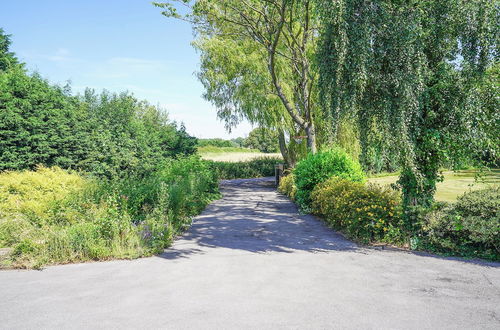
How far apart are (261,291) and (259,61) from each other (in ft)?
46.8

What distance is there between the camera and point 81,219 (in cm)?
759

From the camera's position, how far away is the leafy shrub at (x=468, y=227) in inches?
237

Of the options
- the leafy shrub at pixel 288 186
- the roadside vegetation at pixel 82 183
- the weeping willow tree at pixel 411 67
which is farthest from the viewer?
the leafy shrub at pixel 288 186

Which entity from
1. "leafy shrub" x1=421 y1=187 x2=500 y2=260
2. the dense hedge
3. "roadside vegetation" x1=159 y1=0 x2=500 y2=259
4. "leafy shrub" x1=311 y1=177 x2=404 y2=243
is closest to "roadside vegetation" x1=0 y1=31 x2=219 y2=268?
"leafy shrub" x1=311 y1=177 x2=404 y2=243

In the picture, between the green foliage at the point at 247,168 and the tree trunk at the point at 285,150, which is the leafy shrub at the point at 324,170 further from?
the green foliage at the point at 247,168

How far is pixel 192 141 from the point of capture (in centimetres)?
2164

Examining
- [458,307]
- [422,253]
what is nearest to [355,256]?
[422,253]

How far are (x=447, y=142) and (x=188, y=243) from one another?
19.6ft

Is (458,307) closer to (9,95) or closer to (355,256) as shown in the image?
(355,256)

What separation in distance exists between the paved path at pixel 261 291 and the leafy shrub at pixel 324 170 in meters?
4.66

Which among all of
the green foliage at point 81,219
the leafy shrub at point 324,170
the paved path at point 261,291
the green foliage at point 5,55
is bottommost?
the paved path at point 261,291

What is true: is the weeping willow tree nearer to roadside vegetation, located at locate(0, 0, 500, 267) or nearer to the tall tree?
roadside vegetation, located at locate(0, 0, 500, 267)

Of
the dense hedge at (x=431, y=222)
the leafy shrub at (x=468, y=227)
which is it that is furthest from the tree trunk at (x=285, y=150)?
the leafy shrub at (x=468, y=227)

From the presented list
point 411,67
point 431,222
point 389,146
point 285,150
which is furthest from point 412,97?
point 285,150
